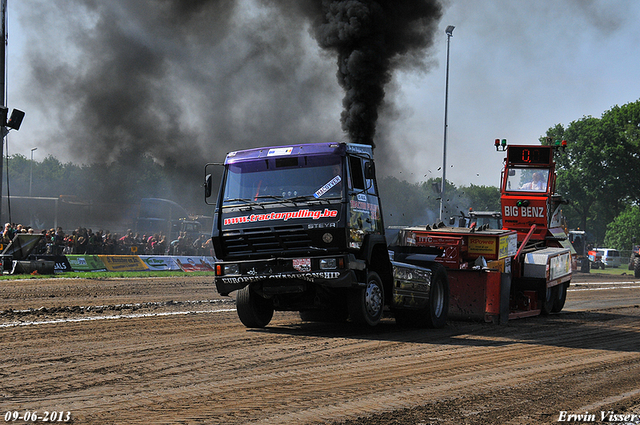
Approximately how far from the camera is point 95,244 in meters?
26.7

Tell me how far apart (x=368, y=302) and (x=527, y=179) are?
783 centimetres

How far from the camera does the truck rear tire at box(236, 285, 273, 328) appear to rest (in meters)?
9.59

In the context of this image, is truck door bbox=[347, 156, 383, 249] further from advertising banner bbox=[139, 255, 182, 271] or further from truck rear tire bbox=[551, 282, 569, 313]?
advertising banner bbox=[139, 255, 182, 271]

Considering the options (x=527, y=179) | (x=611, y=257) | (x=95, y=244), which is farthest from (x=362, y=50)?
(x=611, y=257)

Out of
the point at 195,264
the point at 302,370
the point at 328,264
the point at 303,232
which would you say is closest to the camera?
the point at 302,370

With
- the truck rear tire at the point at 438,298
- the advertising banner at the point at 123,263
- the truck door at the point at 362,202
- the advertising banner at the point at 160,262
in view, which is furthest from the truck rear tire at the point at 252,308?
the advertising banner at the point at 160,262

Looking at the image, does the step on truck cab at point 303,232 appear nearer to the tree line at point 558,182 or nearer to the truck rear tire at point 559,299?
the truck rear tire at point 559,299

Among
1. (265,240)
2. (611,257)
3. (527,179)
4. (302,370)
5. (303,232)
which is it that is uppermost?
(527,179)

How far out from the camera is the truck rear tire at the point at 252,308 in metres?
9.59

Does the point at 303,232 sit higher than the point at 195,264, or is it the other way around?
the point at 303,232

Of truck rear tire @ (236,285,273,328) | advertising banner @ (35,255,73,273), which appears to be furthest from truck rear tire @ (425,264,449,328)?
advertising banner @ (35,255,73,273)

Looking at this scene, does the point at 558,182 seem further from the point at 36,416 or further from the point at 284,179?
the point at 36,416

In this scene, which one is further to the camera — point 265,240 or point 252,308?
point 252,308

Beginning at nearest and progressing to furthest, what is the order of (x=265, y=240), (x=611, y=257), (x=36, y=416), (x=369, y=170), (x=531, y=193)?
(x=36, y=416)
(x=265, y=240)
(x=369, y=170)
(x=531, y=193)
(x=611, y=257)
